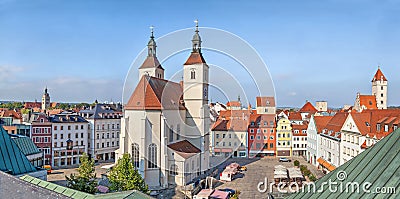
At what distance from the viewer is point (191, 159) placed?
35156 millimetres

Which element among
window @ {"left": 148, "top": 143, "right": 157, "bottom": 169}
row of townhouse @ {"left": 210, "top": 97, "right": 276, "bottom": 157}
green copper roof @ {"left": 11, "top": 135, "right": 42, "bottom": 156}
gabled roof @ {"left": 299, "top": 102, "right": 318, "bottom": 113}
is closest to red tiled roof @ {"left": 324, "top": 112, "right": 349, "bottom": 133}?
row of townhouse @ {"left": 210, "top": 97, "right": 276, "bottom": 157}

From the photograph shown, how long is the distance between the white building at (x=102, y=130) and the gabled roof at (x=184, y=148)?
59.2ft

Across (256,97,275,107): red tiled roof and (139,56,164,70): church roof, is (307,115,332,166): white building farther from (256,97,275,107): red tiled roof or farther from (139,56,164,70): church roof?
(139,56,164,70): church roof

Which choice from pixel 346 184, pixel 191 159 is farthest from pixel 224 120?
pixel 346 184

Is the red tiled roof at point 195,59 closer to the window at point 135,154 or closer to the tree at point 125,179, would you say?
the window at point 135,154

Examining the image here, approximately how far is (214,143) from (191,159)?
807 inches

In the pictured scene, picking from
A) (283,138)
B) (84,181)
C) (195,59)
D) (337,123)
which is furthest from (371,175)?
(283,138)

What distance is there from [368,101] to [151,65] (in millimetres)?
45455

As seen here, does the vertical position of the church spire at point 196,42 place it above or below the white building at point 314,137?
above

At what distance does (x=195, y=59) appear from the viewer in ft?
134

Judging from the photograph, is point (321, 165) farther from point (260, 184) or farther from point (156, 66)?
point (156, 66)

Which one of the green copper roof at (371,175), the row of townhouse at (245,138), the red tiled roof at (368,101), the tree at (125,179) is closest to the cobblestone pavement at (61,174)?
the tree at (125,179)

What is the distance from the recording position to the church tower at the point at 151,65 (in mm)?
43312

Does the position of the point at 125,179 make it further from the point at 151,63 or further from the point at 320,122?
the point at 320,122
